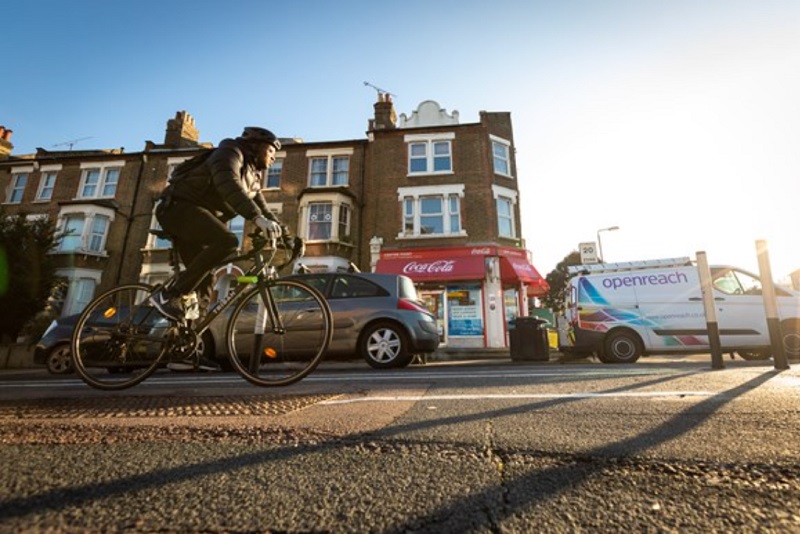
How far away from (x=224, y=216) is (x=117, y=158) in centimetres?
2363

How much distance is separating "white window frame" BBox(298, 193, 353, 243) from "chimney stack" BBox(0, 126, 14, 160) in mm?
20271

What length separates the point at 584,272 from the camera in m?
10.6

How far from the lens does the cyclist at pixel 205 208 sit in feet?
10.0

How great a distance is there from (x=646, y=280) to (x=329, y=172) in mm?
15104

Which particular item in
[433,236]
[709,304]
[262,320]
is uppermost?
[433,236]

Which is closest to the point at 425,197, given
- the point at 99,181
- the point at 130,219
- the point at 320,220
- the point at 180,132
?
the point at 320,220

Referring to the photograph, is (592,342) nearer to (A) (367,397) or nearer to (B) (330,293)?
(B) (330,293)

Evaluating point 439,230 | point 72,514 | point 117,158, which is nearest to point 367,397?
point 72,514

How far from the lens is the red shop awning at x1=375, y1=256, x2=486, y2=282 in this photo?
1669 centimetres

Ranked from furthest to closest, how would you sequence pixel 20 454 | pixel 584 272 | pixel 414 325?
pixel 584 272, pixel 414 325, pixel 20 454

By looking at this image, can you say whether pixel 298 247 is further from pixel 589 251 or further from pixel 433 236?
pixel 433 236

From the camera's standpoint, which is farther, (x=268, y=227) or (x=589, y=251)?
(x=589, y=251)

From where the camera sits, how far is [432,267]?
55.9ft

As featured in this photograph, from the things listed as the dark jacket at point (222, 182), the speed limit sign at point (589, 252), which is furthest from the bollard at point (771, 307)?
the speed limit sign at point (589, 252)
